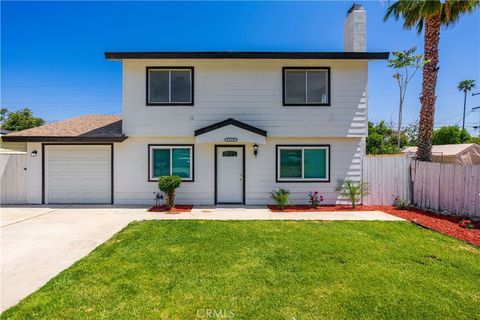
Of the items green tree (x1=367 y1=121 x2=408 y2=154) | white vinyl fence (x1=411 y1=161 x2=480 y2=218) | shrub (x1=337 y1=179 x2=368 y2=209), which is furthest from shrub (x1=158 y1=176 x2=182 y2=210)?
green tree (x1=367 y1=121 x2=408 y2=154)

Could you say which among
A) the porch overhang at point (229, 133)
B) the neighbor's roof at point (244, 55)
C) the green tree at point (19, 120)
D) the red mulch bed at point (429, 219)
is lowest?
Answer: the red mulch bed at point (429, 219)

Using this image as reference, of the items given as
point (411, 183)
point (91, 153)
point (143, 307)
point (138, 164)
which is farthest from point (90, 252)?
point (411, 183)

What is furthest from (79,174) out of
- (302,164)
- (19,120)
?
(19,120)

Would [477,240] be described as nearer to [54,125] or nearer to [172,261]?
[172,261]

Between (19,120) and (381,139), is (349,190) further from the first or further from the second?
(19,120)

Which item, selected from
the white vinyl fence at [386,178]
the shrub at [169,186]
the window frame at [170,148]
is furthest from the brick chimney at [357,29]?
the shrub at [169,186]

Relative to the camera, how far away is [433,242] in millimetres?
5703

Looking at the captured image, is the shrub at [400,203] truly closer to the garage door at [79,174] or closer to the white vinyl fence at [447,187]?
the white vinyl fence at [447,187]

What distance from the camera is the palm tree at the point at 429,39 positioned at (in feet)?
31.1

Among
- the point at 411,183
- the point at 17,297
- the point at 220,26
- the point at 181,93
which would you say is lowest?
the point at 17,297

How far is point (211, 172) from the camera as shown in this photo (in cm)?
991

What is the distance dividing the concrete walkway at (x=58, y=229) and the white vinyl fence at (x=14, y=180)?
0.81 m

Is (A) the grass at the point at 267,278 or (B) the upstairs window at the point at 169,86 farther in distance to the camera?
(B) the upstairs window at the point at 169,86

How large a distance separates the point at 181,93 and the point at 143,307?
809cm
